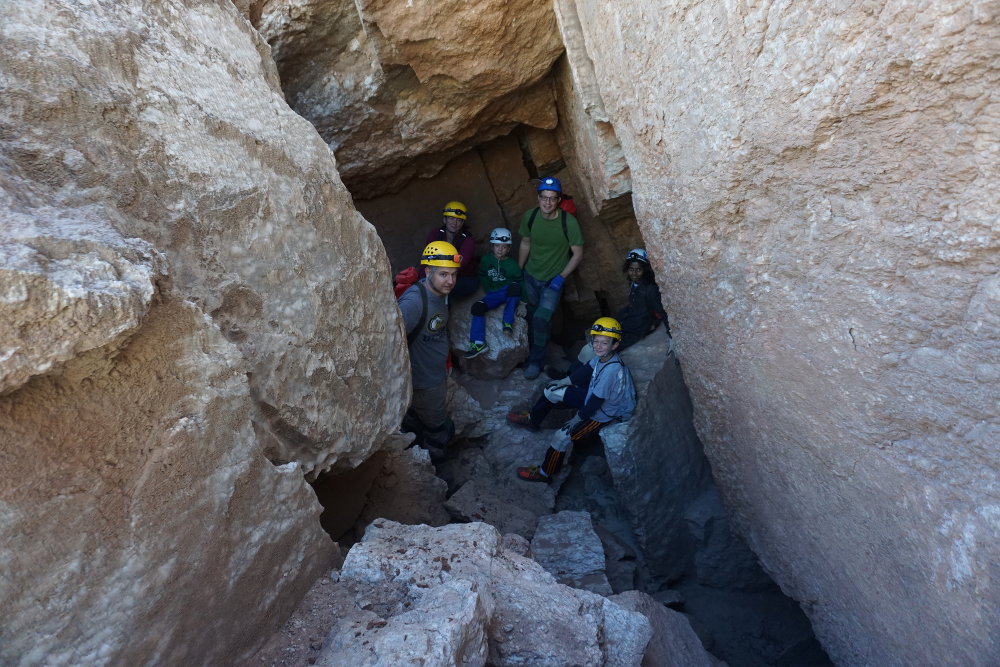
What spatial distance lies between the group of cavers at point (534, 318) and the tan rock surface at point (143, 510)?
83.1 inches

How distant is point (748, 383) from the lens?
2.93 metres

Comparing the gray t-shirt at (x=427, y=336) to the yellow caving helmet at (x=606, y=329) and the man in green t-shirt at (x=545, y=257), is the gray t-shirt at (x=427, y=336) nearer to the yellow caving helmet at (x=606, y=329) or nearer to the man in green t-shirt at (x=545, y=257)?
the yellow caving helmet at (x=606, y=329)

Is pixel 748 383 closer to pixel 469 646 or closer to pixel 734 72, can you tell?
pixel 734 72

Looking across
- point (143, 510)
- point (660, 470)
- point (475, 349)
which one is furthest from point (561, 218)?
point (143, 510)

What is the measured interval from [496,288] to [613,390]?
5.38 feet

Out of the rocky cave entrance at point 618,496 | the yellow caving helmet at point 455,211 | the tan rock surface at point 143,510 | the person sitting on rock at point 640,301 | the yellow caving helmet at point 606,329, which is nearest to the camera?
the tan rock surface at point 143,510

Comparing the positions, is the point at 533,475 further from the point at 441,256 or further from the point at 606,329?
the point at 441,256

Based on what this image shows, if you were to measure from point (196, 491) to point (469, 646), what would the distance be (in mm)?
863

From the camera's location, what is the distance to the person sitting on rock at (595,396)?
178 inches

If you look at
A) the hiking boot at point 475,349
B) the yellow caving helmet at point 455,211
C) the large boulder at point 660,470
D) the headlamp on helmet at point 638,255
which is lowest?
the large boulder at point 660,470

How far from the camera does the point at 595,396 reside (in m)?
4.52

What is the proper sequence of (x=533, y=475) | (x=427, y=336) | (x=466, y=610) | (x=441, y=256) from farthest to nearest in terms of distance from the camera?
(x=533, y=475), (x=427, y=336), (x=441, y=256), (x=466, y=610)

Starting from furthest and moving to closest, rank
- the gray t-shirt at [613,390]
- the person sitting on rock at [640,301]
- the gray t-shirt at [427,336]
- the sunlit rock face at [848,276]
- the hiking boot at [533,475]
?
the person sitting on rock at [640,301] < the hiking boot at [533,475] < the gray t-shirt at [613,390] < the gray t-shirt at [427,336] < the sunlit rock face at [848,276]

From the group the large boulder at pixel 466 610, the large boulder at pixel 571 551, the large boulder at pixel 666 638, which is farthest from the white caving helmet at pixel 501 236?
the large boulder at pixel 466 610
